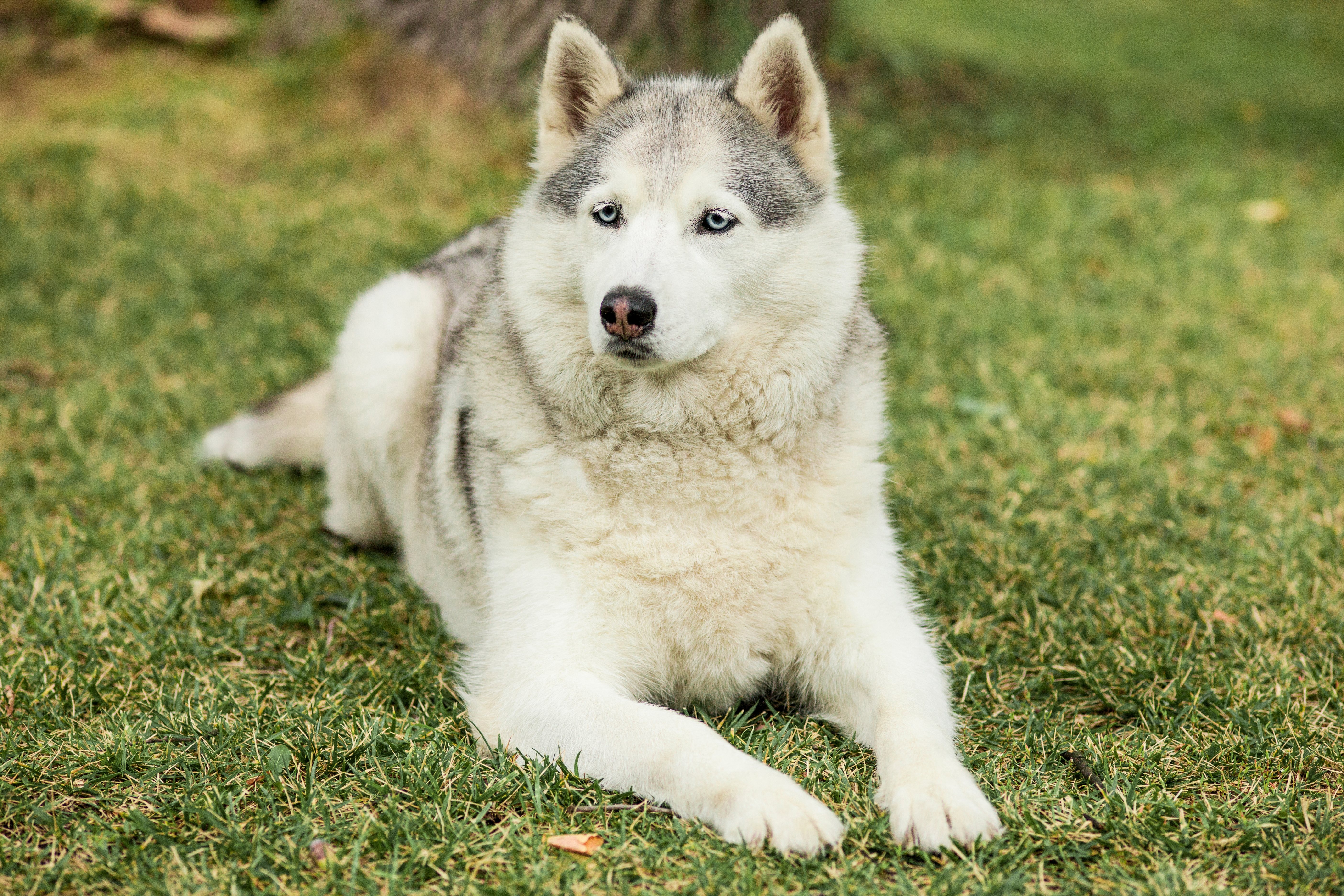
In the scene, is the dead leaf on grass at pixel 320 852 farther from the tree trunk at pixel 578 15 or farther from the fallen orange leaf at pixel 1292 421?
the tree trunk at pixel 578 15

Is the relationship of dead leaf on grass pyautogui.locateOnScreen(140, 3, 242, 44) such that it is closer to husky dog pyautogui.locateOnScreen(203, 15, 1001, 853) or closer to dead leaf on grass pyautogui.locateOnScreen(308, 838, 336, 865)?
husky dog pyautogui.locateOnScreen(203, 15, 1001, 853)

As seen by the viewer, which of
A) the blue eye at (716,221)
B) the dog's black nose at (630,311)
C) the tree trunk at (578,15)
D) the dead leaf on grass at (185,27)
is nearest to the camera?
the dog's black nose at (630,311)

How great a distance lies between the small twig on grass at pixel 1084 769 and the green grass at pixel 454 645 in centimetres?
3

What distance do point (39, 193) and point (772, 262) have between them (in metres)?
6.47

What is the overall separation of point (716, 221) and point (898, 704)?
1296 mm

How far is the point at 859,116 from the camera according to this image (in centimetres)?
921

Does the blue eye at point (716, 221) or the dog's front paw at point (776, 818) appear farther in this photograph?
the blue eye at point (716, 221)

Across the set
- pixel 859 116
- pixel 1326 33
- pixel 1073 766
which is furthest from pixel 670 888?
pixel 1326 33

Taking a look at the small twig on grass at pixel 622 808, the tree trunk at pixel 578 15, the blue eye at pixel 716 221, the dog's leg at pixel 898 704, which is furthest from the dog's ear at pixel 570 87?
the tree trunk at pixel 578 15

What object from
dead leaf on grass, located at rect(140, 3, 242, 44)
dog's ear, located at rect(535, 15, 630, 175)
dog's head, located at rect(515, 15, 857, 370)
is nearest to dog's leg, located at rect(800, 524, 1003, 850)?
dog's head, located at rect(515, 15, 857, 370)

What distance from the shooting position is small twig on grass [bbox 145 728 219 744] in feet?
9.53

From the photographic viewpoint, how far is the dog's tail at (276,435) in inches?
187

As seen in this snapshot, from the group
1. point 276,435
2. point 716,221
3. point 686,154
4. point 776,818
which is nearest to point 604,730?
point 776,818

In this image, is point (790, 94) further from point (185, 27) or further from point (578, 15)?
point (185, 27)
